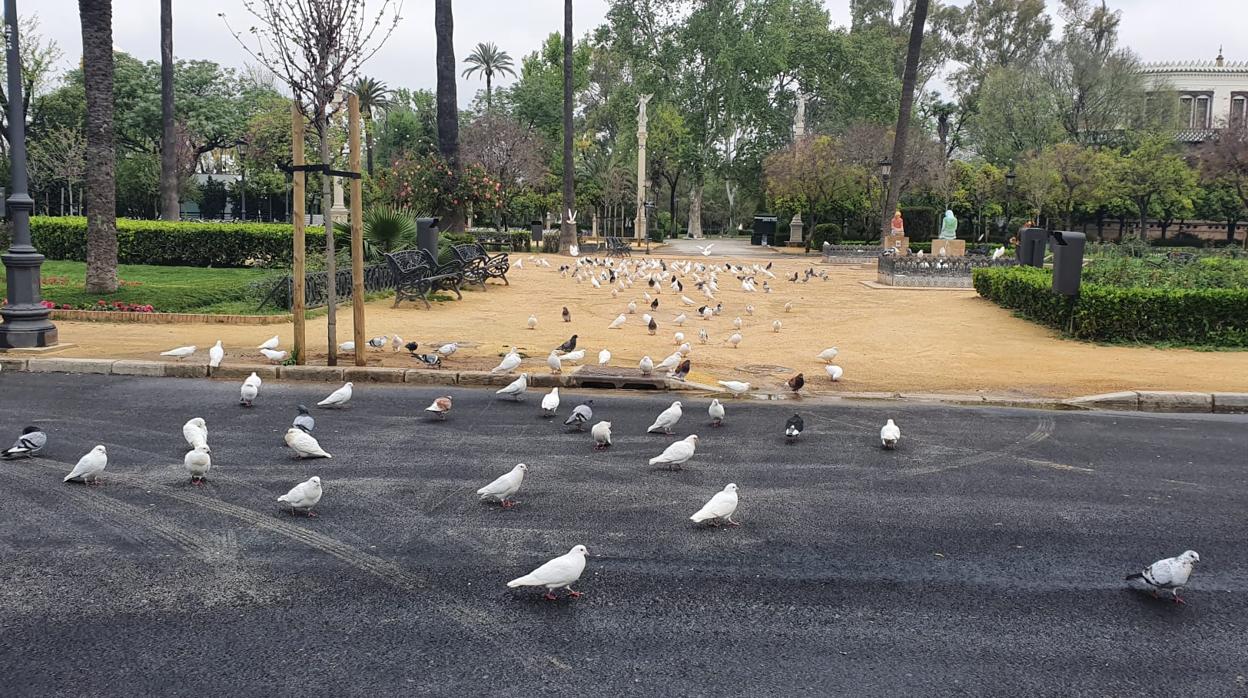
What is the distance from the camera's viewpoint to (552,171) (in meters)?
57.5

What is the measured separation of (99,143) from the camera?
16.3 meters

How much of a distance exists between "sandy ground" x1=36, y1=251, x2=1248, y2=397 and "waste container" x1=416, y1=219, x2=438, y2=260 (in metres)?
1.49

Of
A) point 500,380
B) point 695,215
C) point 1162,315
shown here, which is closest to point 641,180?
point 695,215

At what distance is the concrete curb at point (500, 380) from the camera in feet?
34.1

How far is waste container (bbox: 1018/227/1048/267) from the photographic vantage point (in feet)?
69.5

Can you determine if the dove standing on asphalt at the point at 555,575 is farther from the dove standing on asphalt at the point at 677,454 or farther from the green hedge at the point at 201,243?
the green hedge at the point at 201,243

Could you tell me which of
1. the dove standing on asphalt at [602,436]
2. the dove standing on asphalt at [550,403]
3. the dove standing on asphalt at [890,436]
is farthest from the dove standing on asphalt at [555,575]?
the dove standing on asphalt at [550,403]

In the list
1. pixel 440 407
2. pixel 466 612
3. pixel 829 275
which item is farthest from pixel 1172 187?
pixel 466 612

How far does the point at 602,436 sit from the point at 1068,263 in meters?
10.3

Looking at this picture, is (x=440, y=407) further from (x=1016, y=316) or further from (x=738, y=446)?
(x=1016, y=316)

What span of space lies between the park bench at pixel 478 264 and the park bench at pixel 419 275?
3.05ft

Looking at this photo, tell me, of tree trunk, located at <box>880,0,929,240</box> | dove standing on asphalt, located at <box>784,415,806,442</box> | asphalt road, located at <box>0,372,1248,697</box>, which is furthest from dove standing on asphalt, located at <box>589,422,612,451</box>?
tree trunk, located at <box>880,0,929,240</box>

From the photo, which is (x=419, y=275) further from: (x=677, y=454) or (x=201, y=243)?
(x=677, y=454)

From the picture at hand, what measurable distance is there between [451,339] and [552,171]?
45.0 metres
